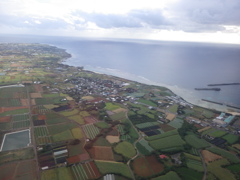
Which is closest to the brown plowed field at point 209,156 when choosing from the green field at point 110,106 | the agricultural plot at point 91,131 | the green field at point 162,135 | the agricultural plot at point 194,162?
the agricultural plot at point 194,162

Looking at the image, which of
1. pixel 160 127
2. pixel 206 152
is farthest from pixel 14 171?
pixel 206 152

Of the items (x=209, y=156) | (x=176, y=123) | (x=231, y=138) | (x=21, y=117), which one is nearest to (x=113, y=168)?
(x=209, y=156)

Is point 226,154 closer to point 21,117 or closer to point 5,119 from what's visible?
point 21,117

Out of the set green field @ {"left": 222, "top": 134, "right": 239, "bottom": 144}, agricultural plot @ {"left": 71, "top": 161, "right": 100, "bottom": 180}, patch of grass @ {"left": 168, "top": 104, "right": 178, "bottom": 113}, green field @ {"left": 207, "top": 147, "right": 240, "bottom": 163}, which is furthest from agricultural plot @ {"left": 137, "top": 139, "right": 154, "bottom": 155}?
patch of grass @ {"left": 168, "top": 104, "right": 178, "bottom": 113}

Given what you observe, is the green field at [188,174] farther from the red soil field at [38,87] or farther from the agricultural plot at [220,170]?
the red soil field at [38,87]

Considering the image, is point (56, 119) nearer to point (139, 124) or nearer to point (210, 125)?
point (139, 124)

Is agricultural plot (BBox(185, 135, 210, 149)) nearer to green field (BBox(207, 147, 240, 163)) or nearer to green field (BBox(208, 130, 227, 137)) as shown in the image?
green field (BBox(207, 147, 240, 163))
